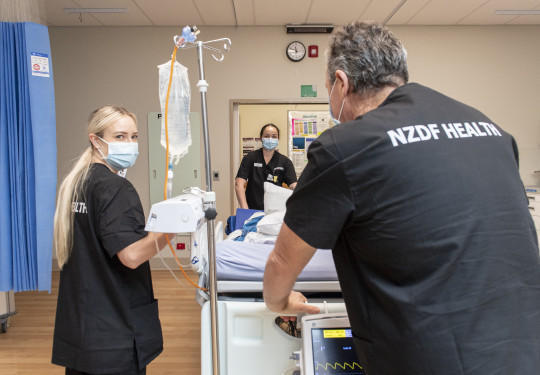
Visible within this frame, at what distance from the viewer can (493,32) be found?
14.4ft

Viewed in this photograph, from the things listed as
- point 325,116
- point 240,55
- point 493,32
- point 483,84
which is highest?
point 493,32

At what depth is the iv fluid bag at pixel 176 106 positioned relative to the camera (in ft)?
3.65

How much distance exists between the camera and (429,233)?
647 millimetres

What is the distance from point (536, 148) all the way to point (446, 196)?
4.78 m

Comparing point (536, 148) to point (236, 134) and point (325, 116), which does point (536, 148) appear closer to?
point (325, 116)

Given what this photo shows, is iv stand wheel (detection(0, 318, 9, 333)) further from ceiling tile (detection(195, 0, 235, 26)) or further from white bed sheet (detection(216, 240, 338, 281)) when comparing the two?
ceiling tile (detection(195, 0, 235, 26))

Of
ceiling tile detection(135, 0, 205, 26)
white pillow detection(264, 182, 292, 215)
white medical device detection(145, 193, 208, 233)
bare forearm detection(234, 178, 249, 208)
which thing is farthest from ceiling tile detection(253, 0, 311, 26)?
white medical device detection(145, 193, 208, 233)

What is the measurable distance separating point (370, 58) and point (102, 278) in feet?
3.27

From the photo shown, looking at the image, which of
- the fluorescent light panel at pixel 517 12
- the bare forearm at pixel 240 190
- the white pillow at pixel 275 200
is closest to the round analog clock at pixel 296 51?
the bare forearm at pixel 240 190

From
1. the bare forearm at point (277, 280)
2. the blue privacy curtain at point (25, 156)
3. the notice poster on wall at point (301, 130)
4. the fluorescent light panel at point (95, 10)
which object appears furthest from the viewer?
the notice poster on wall at point (301, 130)

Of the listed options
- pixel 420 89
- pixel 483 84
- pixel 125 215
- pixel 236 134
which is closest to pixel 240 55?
pixel 236 134

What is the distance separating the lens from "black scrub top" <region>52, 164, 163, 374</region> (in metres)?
1.14

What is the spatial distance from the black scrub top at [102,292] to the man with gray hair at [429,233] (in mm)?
654

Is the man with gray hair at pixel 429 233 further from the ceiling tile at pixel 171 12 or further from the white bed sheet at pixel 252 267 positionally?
the ceiling tile at pixel 171 12
